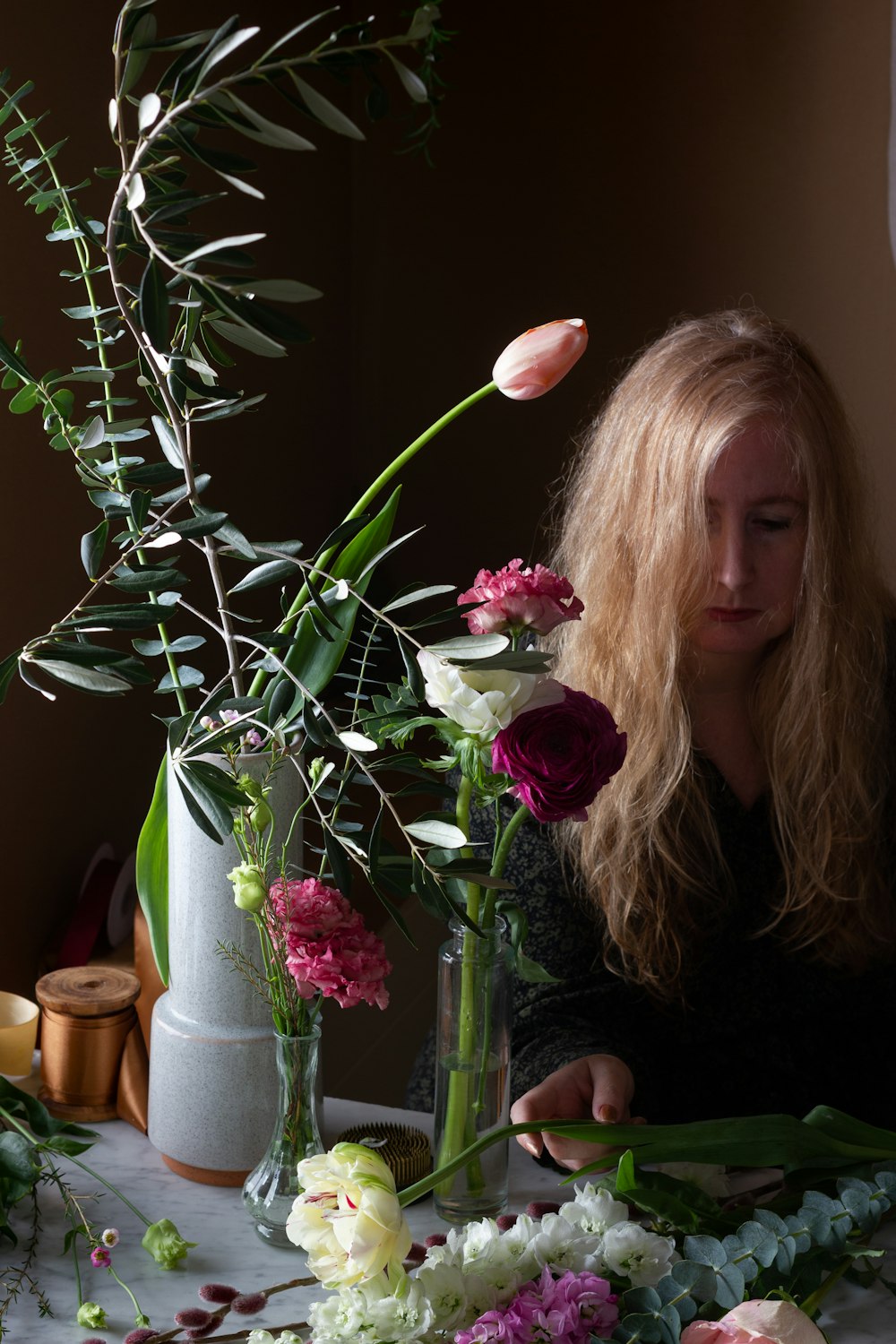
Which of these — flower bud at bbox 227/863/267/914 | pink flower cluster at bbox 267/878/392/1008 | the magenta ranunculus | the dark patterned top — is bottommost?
the dark patterned top

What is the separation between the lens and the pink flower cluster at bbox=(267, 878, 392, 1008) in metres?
0.78

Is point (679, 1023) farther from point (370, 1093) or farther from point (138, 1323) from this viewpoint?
point (370, 1093)

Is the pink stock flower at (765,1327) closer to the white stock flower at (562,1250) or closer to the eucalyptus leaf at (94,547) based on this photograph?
the white stock flower at (562,1250)

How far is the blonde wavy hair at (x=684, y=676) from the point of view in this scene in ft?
4.25

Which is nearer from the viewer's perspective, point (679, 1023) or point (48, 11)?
point (679, 1023)

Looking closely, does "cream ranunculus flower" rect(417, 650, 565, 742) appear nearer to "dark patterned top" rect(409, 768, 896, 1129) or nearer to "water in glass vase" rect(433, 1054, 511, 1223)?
"water in glass vase" rect(433, 1054, 511, 1223)

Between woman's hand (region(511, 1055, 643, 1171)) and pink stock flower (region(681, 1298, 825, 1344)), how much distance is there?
248 millimetres

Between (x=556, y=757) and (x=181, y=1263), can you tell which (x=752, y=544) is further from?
(x=181, y=1263)

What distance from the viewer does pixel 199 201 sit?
647 mm

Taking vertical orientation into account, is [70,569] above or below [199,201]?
below

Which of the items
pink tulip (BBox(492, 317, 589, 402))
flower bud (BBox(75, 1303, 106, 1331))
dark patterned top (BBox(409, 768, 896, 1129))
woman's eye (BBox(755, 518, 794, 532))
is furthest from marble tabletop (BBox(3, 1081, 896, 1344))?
woman's eye (BBox(755, 518, 794, 532))

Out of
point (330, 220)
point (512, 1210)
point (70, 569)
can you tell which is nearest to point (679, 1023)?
point (512, 1210)

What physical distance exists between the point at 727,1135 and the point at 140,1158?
43 centimetres

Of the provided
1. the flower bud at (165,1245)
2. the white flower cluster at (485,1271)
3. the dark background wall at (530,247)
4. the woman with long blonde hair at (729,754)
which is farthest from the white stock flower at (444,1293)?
the dark background wall at (530,247)
